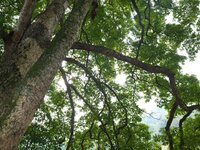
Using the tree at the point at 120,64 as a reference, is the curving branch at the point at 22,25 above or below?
below

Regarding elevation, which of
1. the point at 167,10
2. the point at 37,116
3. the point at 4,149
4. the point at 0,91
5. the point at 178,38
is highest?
the point at 167,10

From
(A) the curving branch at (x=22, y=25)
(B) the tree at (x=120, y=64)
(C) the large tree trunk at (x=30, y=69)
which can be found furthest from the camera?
(B) the tree at (x=120, y=64)

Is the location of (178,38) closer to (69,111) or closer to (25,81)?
(69,111)

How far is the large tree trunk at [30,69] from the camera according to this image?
9.01 ft

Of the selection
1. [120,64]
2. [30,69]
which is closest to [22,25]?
[30,69]

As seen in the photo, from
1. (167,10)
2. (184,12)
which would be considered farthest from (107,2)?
(184,12)

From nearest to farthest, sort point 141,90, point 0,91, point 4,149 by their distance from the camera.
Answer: point 4,149 → point 0,91 → point 141,90

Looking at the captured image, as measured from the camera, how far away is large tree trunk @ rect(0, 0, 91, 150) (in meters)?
2.75

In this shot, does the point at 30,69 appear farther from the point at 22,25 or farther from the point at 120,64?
the point at 120,64

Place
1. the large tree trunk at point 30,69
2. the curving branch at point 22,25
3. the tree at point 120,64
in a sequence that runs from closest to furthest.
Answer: the large tree trunk at point 30,69 < the curving branch at point 22,25 < the tree at point 120,64

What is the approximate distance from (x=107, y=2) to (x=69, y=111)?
4742 mm

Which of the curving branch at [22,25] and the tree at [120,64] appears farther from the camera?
the tree at [120,64]

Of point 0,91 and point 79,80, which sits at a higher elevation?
point 79,80

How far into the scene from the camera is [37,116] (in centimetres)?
992
